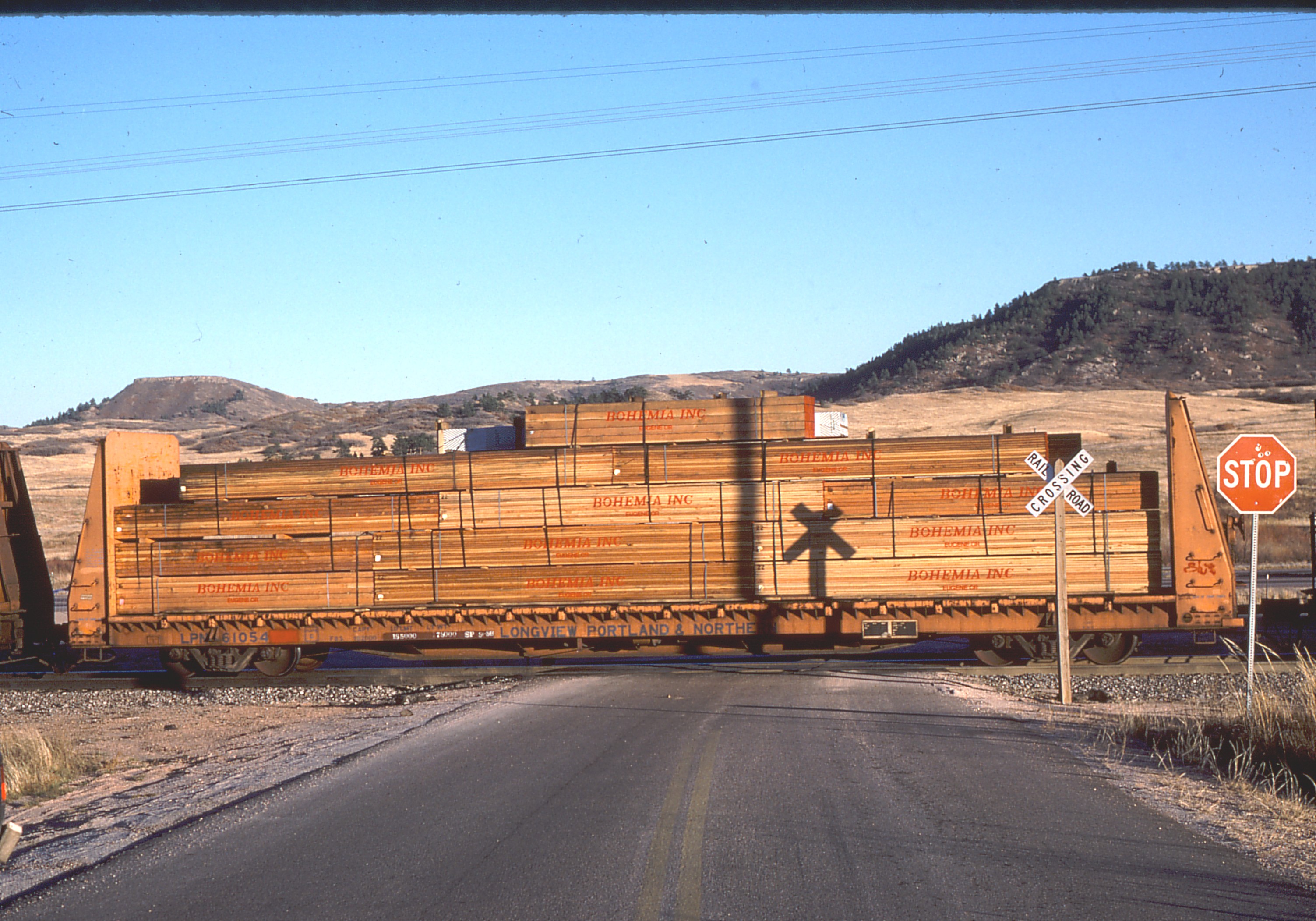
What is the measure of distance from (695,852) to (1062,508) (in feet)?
26.7

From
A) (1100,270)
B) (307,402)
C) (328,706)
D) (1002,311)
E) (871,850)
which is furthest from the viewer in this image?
(307,402)

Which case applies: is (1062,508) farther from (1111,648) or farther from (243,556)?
(243,556)

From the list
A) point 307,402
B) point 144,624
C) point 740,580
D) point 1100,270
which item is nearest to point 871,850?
point 740,580

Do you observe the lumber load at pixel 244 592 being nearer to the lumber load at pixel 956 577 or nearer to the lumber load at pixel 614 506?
the lumber load at pixel 614 506

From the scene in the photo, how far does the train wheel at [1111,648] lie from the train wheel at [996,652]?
0.95 meters

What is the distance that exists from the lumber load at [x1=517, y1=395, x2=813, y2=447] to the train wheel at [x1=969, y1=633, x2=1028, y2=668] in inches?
160

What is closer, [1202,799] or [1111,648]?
[1202,799]

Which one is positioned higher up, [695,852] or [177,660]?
[695,852]

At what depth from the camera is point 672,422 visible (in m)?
16.6

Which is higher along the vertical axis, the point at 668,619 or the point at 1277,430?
the point at 1277,430

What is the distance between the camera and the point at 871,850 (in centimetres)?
642

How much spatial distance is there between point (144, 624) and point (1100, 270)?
15022 centimetres

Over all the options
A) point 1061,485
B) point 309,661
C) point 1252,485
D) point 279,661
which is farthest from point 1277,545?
point 279,661

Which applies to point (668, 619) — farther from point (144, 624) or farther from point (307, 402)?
point (307, 402)
